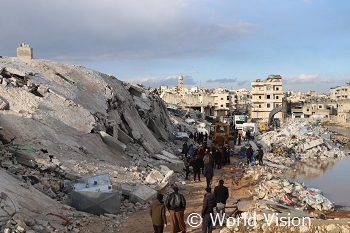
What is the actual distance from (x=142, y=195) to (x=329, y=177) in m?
14.0

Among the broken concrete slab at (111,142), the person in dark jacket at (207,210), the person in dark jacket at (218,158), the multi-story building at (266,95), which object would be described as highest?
the multi-story building at (266,95)

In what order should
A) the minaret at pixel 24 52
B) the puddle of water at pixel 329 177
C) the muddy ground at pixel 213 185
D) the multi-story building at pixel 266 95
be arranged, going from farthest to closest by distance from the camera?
the multi-story building at pixel 266 95
the minaret at pixel 24 52
the puddle of water at pixel 329 177
the muddy ground at pixel 213 185

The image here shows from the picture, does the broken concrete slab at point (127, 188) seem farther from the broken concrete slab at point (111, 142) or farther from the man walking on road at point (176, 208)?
the broken concrete slab at point (111, 142)

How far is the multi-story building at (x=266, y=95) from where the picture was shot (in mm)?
66562

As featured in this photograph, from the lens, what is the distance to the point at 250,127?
1479 inches

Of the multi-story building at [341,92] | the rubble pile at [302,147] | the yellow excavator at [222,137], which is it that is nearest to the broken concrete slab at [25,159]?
the yellow excavator at [222,137]

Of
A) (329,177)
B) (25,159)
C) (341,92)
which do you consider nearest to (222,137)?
(329,177)

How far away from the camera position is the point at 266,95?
66.9 meters

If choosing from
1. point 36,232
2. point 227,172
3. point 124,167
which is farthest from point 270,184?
point 36,232

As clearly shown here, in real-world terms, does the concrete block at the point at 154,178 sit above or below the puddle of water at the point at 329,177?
above

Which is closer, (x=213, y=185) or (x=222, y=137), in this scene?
(x=213, y=185)

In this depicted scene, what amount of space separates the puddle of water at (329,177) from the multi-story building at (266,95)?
39529 millimetres

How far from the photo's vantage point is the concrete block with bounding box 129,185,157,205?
33.4 ft

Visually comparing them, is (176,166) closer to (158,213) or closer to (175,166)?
(175,166)
